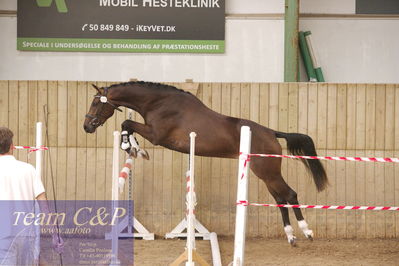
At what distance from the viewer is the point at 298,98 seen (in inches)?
303

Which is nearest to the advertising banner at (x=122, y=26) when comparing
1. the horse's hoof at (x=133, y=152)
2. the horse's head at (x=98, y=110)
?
the horse's head at (x=98, y=110)

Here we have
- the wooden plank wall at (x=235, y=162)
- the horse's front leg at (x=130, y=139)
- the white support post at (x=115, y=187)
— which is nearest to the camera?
the white support post at (x=115, y=187)

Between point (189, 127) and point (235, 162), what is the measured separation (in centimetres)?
123

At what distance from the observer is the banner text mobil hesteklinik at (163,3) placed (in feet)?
30.1

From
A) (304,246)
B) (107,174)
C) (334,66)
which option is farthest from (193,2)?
(304,246)

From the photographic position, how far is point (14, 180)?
3494 mm

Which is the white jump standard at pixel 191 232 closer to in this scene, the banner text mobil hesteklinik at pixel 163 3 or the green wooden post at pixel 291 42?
the green wooden post at pixel 291 42

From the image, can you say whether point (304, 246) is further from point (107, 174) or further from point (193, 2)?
point (193, 2)

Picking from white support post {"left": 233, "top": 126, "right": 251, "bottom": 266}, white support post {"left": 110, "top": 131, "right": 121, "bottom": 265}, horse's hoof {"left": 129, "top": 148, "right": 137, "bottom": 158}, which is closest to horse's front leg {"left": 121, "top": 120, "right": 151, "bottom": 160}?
horse's hoof {"left": 129, "top": 148, "right": 137, "bottom": 158}

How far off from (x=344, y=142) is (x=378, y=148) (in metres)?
0.42

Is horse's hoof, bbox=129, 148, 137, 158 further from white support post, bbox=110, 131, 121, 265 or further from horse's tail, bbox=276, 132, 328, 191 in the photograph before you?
horse's tail, bbox=276, 132, 328, 191

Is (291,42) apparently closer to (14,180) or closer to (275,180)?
(275,180)

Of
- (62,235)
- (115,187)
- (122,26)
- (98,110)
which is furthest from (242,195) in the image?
(122,26)

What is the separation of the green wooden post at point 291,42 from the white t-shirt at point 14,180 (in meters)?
5.49
